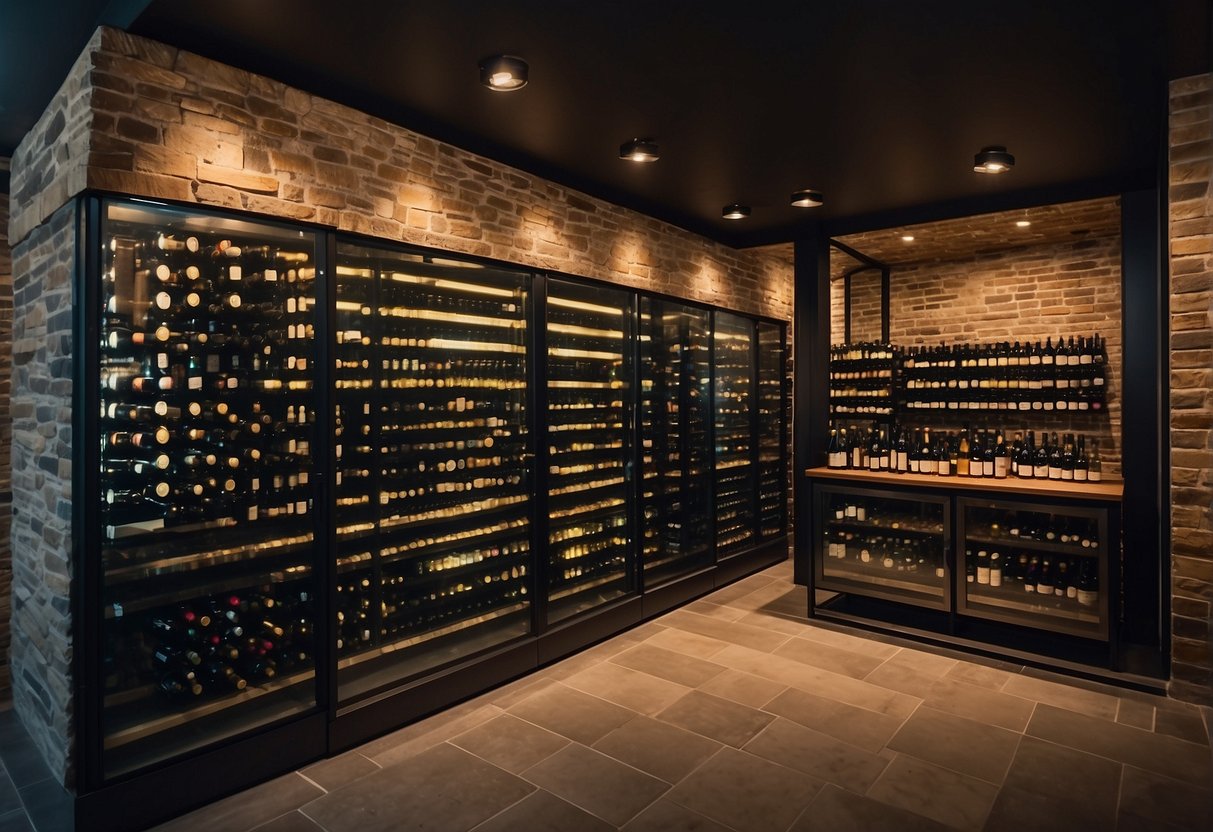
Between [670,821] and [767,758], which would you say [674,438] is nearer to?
[767,758]

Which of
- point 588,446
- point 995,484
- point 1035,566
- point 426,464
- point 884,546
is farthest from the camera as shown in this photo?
point 884,546

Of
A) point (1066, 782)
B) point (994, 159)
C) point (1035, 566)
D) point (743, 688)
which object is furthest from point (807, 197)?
point (1066, 782)

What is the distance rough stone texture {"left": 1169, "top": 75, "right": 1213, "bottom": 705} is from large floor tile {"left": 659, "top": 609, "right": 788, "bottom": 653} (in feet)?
6.84

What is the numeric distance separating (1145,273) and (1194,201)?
3.44ft

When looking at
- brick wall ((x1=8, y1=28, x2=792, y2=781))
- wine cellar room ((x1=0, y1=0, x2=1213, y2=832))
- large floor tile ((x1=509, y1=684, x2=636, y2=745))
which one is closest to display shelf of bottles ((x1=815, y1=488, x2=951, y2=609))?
wine cellar room ((x1=0, y1=0, x2=1213, y2=832))

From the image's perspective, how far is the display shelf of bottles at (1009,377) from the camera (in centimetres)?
518

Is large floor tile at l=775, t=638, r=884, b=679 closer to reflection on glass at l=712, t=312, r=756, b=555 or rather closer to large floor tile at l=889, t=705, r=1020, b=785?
large floor tile at l=889, t=705, r=1020, b=785

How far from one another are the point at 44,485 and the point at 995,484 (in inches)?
190

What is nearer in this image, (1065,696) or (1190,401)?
(1190,401)

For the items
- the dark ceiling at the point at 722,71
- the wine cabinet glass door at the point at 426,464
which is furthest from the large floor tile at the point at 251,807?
the dark ceiling at the point at 722,71

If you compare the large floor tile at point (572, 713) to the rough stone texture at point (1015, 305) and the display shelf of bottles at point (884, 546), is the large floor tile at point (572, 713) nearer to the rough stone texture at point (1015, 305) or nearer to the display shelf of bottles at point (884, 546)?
the display shelf of bottles at point (884, 546)

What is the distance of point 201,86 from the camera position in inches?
106

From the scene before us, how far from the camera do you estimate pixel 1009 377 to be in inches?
214

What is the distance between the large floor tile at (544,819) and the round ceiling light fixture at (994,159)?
3.88 m
